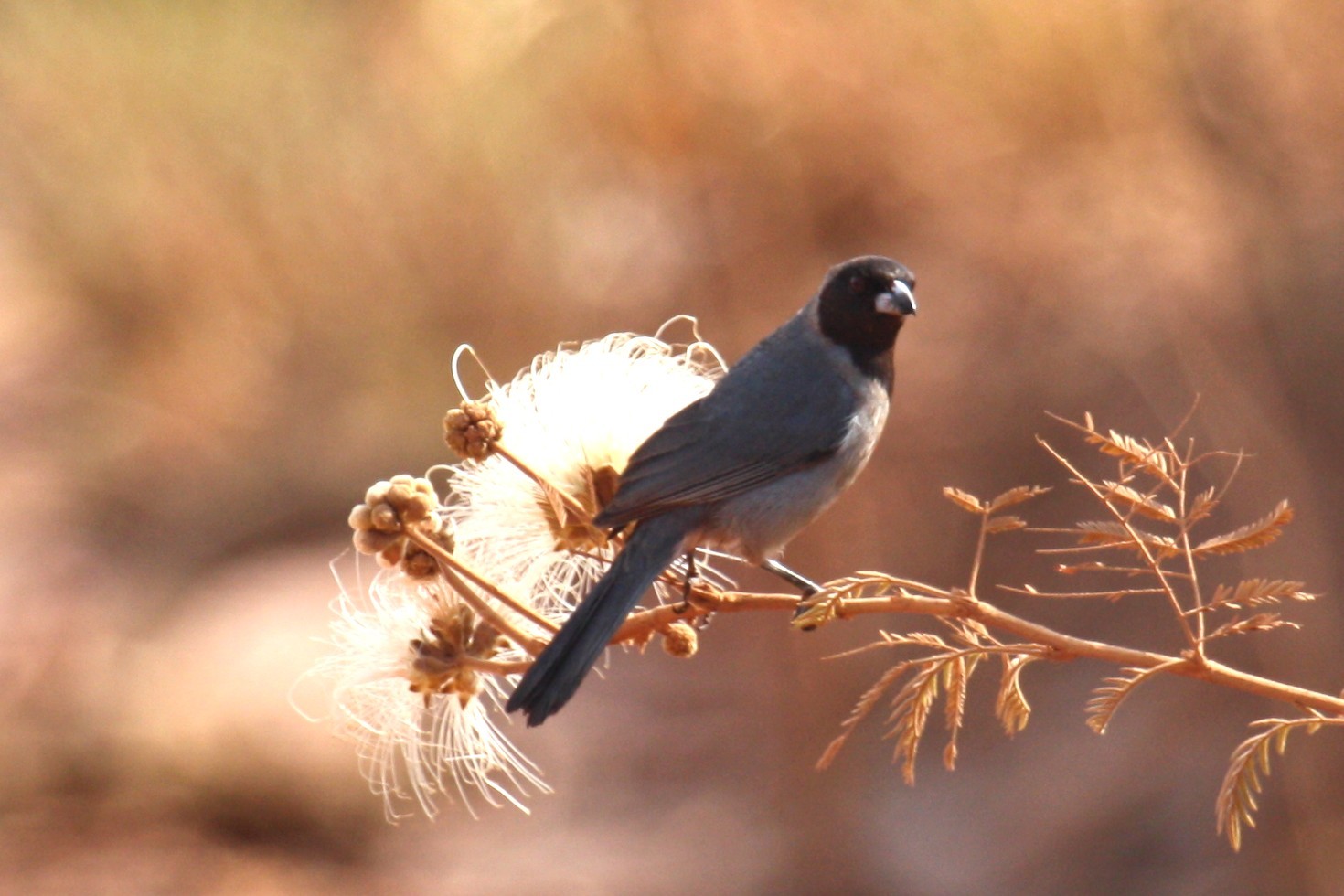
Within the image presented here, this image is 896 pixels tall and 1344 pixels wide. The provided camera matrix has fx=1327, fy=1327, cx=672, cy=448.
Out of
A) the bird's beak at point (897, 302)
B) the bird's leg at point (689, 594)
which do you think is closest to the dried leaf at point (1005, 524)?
the bird's leg at point (689, 594)

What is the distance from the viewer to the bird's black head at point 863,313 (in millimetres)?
3270

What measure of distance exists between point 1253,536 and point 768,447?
4.49 ft

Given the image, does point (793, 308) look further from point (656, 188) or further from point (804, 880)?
point (804, 880)

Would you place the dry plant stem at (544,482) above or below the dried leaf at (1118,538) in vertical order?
above

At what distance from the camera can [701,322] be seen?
6.59m

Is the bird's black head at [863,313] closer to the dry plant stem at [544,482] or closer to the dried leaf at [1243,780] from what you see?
the dry plant stem at [544,482]

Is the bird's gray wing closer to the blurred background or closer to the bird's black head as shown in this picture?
the bird's black head

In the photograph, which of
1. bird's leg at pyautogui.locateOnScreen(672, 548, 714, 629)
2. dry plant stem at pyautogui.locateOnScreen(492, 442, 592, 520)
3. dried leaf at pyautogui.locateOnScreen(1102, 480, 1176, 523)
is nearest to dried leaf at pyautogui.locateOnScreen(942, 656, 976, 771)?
dried leaf at pyautogui.locateOnScreen(1102, 480, 1176, 523)

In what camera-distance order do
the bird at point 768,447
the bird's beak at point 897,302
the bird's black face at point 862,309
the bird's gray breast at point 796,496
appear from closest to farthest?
the bird at point 768,447 → the bird's gray breast at point 796,496 → the bird's beak at point 897,302 → the bird's black face at point 862,309

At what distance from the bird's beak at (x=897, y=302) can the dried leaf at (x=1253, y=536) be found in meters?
1.31

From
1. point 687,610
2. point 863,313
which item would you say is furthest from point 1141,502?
point 863,313

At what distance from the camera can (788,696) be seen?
6793 millimetres

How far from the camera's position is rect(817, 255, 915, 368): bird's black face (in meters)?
3.26

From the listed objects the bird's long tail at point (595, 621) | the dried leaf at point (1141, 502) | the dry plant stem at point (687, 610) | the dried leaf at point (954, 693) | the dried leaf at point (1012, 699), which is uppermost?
the bird's long tail at point (595, 621)
